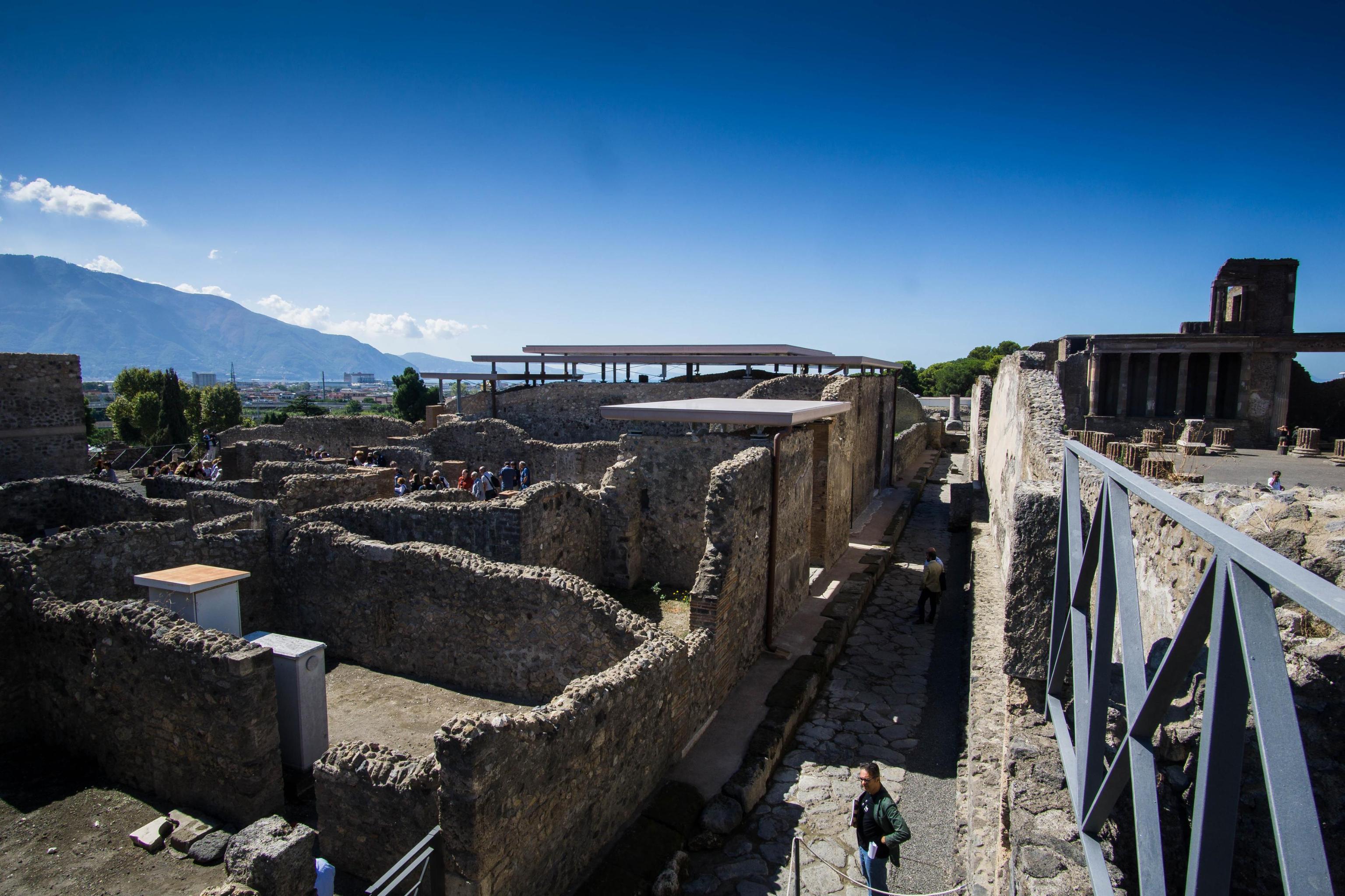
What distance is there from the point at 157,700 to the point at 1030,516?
7278 millimetres

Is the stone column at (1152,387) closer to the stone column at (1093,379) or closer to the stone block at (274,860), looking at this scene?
→ the stone column at (1093,379)

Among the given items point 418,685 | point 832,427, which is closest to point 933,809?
point 418,685

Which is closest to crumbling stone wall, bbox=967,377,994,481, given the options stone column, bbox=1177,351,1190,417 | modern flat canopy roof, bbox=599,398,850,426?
stone column, bbox=1177,351,1190,417

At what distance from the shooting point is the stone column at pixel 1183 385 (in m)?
28.2

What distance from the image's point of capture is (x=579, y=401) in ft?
86.9

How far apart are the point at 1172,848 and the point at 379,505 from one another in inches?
375

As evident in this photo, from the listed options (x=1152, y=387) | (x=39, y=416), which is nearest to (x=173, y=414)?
(x=39, y=416)

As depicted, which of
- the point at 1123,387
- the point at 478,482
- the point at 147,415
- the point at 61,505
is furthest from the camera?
the point at 147,415

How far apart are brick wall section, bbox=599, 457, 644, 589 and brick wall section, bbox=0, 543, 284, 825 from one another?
566cm

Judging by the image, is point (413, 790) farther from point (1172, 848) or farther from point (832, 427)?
point (832, 427)

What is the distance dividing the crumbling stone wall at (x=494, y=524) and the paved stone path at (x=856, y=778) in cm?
420

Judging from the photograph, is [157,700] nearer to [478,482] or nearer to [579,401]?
[478,482]

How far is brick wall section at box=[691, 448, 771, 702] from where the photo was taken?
291 inches

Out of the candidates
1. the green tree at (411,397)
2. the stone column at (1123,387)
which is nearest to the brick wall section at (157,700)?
the stone column at (1123,387)
